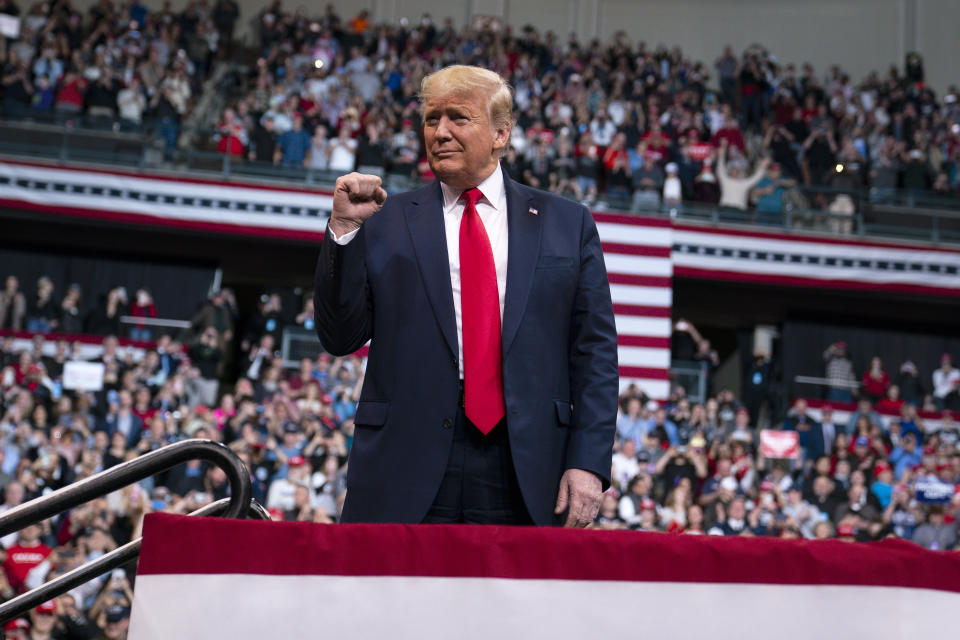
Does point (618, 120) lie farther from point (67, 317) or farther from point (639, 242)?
point (67, 317)

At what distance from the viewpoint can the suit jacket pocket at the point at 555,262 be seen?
2.57 metres

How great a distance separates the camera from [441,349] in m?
2.46

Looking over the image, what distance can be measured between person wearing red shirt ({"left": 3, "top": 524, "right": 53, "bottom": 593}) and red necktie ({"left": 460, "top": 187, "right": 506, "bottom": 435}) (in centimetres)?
631

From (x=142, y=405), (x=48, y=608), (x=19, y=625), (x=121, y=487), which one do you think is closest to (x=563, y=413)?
(x=121, y=487)

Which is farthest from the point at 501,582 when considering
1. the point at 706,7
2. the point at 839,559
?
the point at 706,7

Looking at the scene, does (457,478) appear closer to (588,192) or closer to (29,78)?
(588,192)

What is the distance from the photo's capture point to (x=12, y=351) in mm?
12727

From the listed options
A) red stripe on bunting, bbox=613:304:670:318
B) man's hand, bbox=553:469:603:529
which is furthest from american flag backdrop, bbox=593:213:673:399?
man's hand, bbox=553:469:603:529

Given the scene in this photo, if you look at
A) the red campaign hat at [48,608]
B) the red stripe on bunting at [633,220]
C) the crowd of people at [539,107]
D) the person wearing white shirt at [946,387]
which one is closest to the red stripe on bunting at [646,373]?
the red stripe on bunting at [633,220]

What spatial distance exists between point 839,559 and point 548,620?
453 mm

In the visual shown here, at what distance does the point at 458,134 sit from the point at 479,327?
0.44 meters

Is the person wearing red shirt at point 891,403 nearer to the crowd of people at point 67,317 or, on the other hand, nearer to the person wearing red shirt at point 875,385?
the person wearing red shirt at point 875,385

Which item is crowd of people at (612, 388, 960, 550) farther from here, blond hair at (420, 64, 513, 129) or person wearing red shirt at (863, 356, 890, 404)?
blond hair at (420, 64, 513, 129)

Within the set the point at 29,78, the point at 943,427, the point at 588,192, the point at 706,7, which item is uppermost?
the point at 706,7
